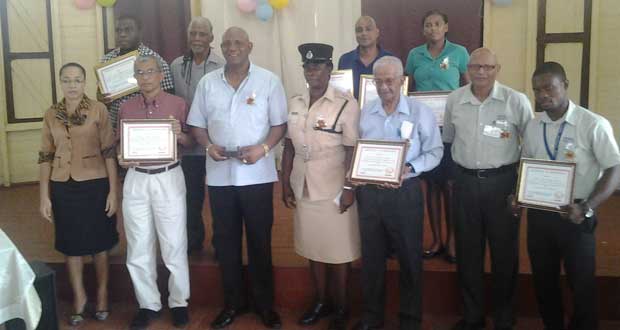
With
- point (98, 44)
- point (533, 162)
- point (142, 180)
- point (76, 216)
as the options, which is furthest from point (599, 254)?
point (98, 44)

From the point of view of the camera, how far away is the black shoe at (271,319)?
3.48 meters

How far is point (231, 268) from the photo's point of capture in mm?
3486

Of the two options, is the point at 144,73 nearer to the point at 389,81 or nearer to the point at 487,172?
the point at 389,81

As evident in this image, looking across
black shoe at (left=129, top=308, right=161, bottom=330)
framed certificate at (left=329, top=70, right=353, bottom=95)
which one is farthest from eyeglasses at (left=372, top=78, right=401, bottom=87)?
black shoe at (left=129, top=308, right=161, bottom=330)

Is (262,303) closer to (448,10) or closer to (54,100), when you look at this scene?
(448,10)

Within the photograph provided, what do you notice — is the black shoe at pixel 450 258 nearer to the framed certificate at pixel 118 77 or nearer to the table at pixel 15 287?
the framed certificate at pixel 118 77

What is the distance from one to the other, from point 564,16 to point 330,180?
3710 millimetres

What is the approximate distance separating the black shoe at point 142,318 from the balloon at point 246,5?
12.5 feet

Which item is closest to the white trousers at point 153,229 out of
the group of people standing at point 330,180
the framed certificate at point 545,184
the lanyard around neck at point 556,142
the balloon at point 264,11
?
the group of people standing at point 330,180

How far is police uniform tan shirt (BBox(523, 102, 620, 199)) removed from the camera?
2689 millimetres

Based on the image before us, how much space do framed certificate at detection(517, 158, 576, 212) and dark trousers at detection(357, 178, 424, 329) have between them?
0.51 metres

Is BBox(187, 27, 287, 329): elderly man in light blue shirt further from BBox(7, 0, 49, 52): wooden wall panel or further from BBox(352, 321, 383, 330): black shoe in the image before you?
BBox(7, 0, 49, 52): wooden wall panel

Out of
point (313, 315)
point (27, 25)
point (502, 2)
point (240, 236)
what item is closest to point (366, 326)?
point (313, 315)

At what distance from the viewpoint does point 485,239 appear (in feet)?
10.4
